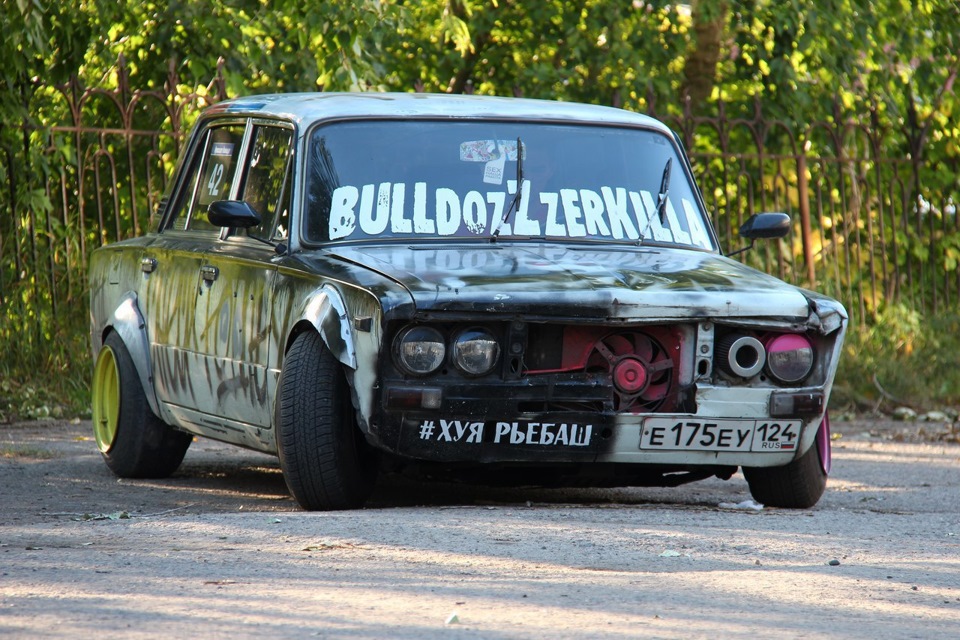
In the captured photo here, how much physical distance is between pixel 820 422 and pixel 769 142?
Answer: 1006 cm

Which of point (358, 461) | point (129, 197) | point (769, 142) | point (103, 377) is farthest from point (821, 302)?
point (769, 142)

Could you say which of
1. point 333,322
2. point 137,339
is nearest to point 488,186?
point 333,322

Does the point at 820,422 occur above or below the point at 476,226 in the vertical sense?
below

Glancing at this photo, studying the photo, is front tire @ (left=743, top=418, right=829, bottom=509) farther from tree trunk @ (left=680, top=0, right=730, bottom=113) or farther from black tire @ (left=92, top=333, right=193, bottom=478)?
tree trunk @ (left=680, top=0, right=730, bottom=113)

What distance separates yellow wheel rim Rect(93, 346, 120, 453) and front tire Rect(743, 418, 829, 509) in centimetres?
316

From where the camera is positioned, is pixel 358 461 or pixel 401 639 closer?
pixel 401 639

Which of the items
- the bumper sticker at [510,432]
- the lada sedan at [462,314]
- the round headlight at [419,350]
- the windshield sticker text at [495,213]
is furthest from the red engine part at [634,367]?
the windshield sticker text at [495,213]

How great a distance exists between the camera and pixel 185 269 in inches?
291

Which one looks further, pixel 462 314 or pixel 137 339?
pixel 137 339

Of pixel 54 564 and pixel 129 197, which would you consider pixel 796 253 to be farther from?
pixel 54 564

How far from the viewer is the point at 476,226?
22.0 feet

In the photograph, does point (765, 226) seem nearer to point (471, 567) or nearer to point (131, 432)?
point (471, 567)

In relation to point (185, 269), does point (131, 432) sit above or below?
below

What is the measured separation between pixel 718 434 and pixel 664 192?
1.46 meters
